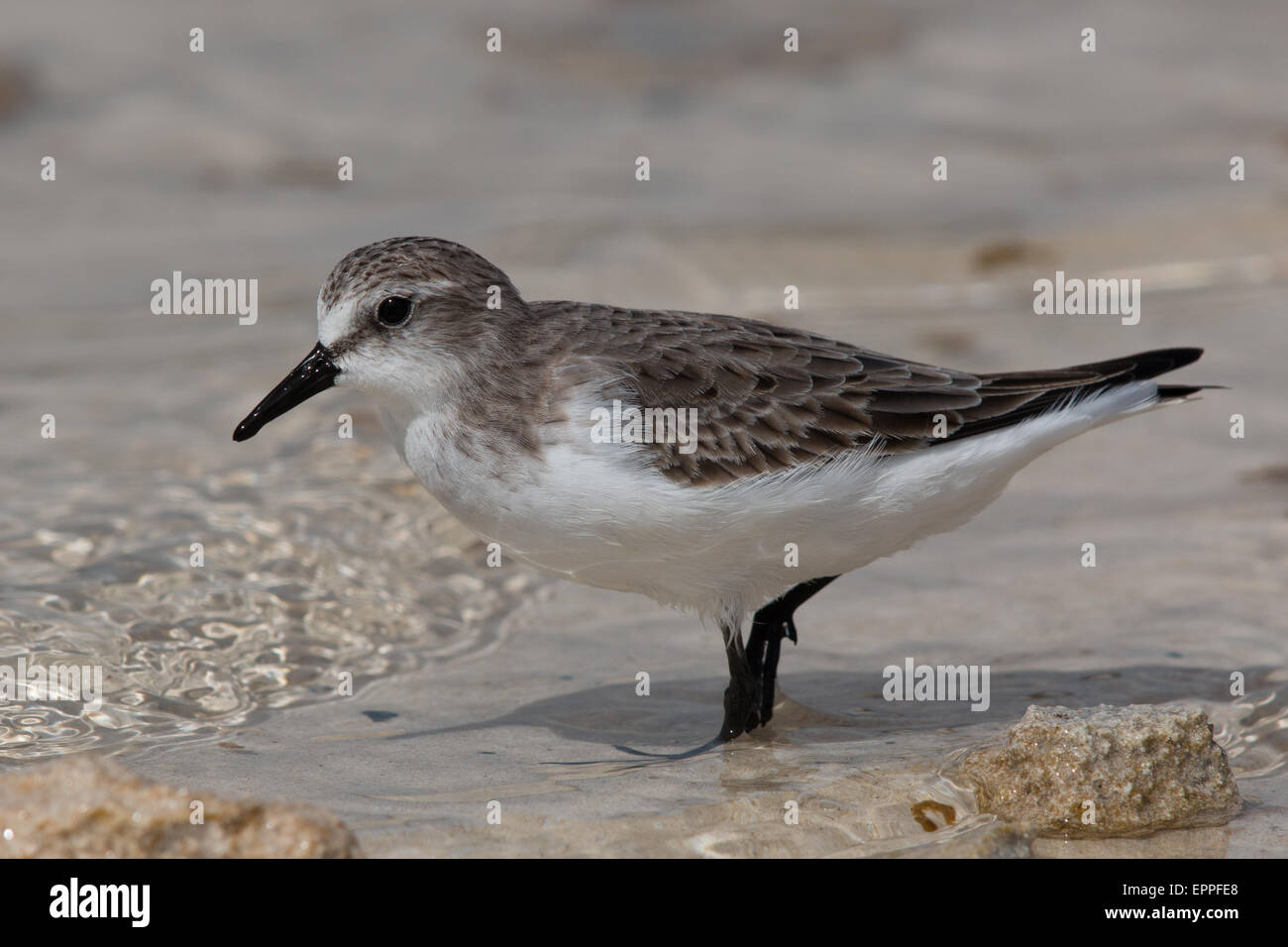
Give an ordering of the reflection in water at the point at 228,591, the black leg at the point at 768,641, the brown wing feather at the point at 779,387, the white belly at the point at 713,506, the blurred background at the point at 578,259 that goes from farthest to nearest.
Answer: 1. the blurred background at the point at 578,259
2. the reflection in water at the point at 228,591
3. the black leg at the point at 768,641
4. the brown wing feather at the point at 779,387
5. the white belly at the point at 713,506

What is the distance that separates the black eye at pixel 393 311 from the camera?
5988mm

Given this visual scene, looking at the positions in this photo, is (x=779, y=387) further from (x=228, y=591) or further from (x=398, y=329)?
(x=228, y=591)

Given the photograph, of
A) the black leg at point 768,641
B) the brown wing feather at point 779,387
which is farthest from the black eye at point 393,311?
the black leg at point 768,641

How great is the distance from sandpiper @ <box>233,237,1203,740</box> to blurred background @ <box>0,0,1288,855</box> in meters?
1.30

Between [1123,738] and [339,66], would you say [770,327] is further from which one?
[339,66]

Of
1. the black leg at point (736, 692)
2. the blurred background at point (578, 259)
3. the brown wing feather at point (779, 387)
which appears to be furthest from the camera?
the blurred background at point (578, 259)

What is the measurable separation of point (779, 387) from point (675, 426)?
0.53 meters

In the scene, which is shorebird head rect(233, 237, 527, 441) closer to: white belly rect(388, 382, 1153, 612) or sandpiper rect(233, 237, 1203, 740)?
sandpiper rect(233, 237, 1203, 740)

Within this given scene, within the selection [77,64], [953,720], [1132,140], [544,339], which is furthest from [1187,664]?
[77,64]

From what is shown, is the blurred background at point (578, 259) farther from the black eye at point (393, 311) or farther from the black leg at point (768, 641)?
the black eye at point (393, 311)

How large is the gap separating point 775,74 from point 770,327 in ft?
34.3

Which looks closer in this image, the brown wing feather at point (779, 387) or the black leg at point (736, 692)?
the brown wing feather at point (779, 387)

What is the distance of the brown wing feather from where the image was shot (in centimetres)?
589

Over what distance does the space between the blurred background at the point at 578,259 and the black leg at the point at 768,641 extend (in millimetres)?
814
